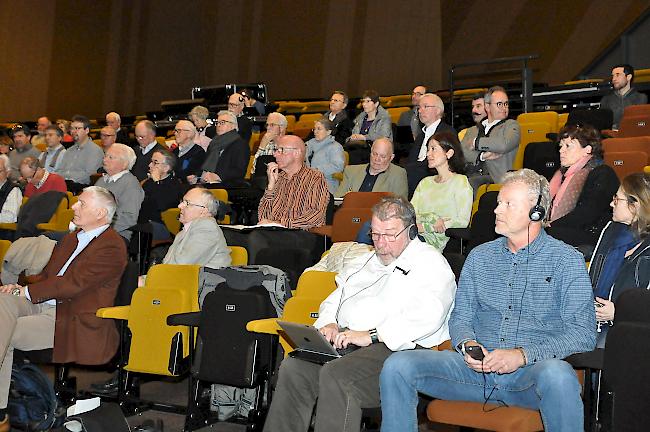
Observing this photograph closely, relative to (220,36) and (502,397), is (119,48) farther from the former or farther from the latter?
(502,397)

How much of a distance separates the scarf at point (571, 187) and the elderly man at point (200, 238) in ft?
5.85

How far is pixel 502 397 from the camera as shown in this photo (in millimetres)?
3098

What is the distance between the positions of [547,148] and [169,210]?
2816 mm

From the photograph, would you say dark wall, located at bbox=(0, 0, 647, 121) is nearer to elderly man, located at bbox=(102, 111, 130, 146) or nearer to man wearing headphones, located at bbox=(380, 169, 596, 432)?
elderly man, located at bbox=(102, 111, 130, 146)

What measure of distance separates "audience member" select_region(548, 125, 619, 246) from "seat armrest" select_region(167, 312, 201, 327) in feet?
6.00

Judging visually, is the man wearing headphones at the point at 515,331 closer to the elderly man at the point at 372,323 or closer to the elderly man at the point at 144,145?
the elderly man at the point at 372,323

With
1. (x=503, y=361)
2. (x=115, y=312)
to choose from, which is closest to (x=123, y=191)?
(x=115, y=312)

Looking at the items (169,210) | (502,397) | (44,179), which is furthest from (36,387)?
(44,179)

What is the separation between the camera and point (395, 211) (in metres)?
3.60

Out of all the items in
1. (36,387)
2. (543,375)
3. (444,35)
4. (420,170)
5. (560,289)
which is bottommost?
(36,387)

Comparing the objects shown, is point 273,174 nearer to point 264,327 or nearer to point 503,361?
point 264,327

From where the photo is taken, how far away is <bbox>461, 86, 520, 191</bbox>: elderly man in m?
6.43

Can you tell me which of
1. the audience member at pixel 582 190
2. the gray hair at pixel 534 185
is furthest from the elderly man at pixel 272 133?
the gray hair at pixel 534 185

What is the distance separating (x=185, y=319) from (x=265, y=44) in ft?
37.1
